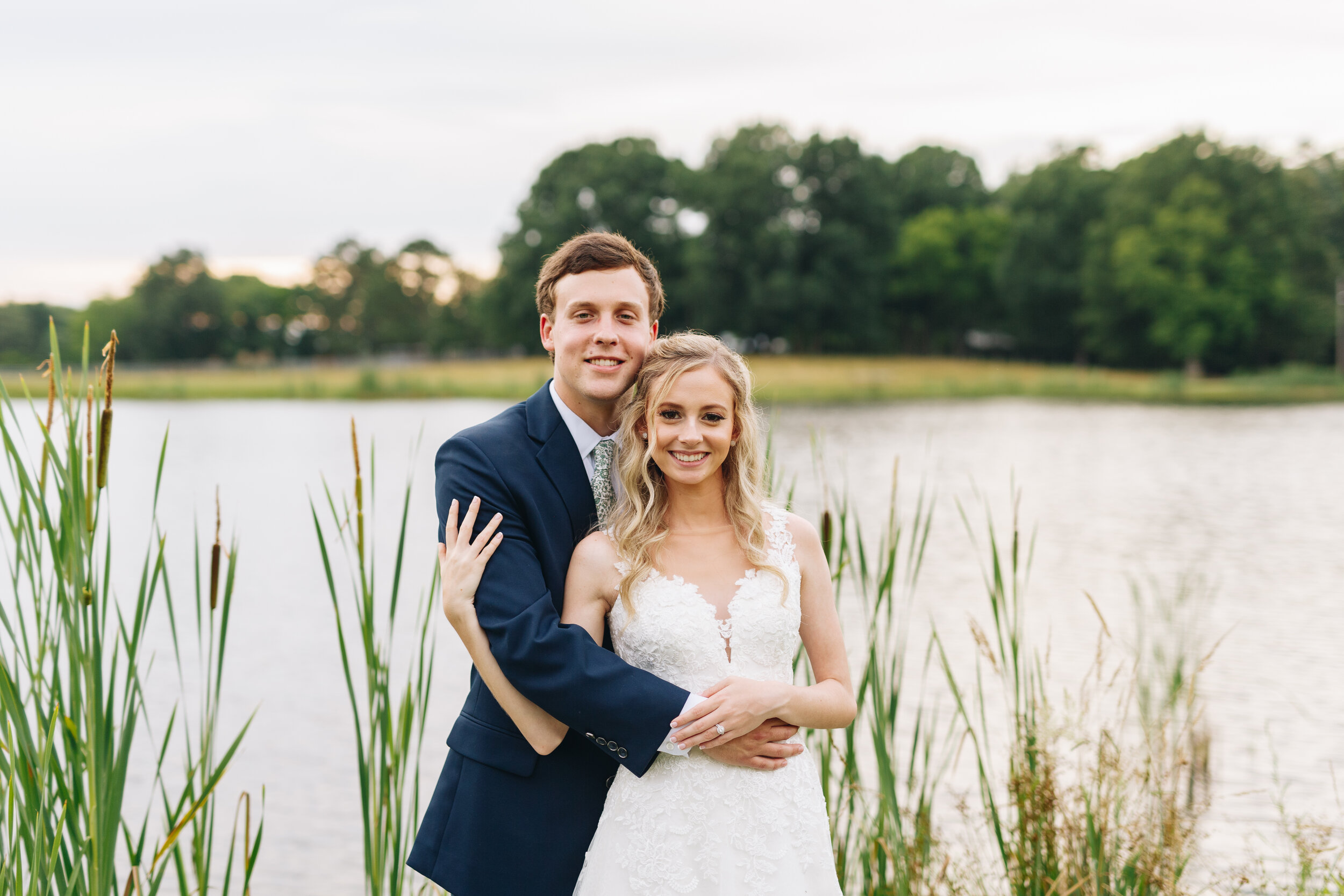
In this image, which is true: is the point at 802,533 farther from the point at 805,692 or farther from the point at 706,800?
the point at 706,800

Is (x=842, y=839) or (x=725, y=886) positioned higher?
(x=725, y=886)

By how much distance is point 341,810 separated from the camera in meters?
6.75

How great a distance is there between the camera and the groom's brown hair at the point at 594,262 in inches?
92.7

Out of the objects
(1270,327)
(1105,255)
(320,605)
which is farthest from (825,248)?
(320,605)

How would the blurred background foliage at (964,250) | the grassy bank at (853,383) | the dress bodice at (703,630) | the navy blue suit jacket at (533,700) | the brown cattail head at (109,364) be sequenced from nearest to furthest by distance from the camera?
1. the brown cattail head at (109,364)
2. the navy blue suit jacket at (533,700)
3. the dress bodice at (703,630)
4. the grassy bank at (853,383)
5. the blurred background foliage at (964,250)

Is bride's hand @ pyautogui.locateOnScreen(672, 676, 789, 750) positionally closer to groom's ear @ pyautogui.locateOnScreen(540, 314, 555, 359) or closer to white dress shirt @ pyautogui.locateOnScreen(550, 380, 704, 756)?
white dress shirt @ pyautogui.locateOnScreen(550, 380, 704, 756)

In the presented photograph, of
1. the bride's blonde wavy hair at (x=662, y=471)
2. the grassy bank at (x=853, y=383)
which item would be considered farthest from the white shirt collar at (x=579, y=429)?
the grassy bank at (x=853, y=383)

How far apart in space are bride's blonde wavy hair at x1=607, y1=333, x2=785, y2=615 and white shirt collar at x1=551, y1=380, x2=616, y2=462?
0.34ft

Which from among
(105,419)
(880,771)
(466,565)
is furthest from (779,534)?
(105,419)

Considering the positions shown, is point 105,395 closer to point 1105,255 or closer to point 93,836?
point 93,836

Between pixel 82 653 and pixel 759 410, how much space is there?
4.80ft

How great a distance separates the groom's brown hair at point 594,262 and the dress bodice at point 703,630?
65 centimetres

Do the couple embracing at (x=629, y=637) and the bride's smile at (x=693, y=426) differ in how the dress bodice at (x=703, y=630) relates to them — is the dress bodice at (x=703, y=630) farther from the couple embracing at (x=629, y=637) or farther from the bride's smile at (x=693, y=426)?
the bride's smile at (x=693, y=426)

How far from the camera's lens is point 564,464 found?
231 cm
